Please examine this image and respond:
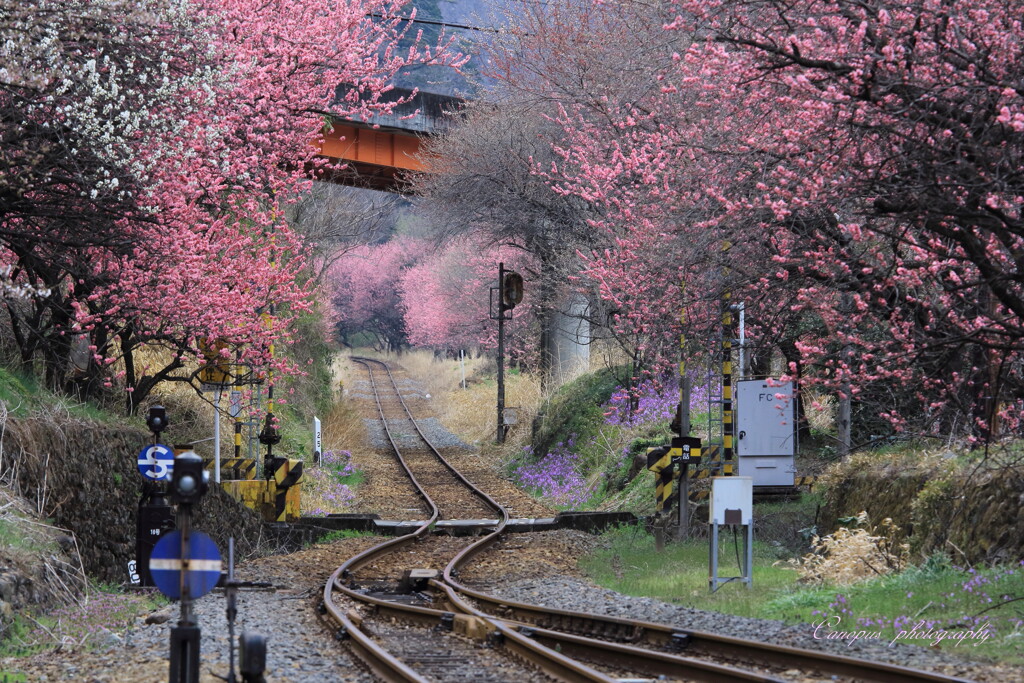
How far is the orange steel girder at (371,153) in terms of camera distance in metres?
34.2

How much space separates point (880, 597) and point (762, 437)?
22.2 ft

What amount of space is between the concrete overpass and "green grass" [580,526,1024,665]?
2104 cm

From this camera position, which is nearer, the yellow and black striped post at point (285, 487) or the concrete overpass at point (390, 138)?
the yellow and black striped post at point (285, 487)

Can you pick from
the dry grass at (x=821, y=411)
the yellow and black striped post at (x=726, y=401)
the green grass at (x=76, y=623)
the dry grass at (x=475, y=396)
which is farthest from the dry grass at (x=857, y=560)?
A: the dry grass at (x=475, y=396)

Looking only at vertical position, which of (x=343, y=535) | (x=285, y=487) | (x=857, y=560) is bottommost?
(x=343, y=535)

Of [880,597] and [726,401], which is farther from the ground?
[726,401]

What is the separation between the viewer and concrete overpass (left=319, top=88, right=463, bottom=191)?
34.3m

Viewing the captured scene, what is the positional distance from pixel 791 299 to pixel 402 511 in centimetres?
1302

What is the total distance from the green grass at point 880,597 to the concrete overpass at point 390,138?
2104 cm

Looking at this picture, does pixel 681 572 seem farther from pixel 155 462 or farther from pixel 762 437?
pixel 155 462

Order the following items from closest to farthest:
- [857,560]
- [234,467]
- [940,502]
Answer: [857,560] → [940,502] → [234,467]

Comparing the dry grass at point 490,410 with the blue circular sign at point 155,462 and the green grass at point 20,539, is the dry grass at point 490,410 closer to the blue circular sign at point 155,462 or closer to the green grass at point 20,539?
the blue circular sign at point 155,462

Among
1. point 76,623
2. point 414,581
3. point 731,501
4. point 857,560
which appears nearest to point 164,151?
point 76,623

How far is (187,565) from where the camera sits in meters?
7.08
